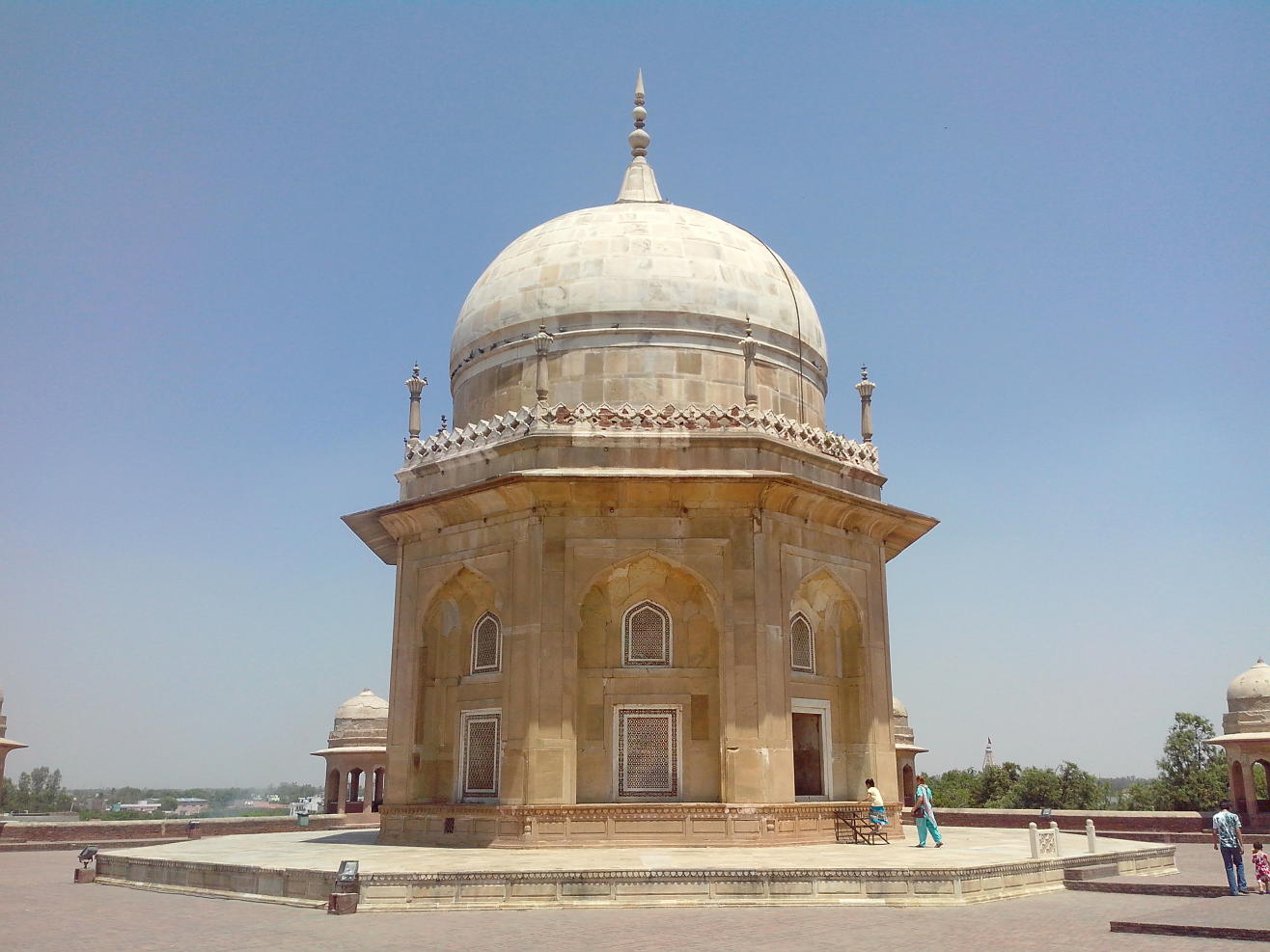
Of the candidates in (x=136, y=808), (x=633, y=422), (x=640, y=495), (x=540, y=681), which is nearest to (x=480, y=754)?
(x=540, y=681)

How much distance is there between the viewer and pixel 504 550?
20.6m

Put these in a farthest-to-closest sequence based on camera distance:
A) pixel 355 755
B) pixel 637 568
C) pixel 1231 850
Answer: pixel 355 755, pixel 637 568, pixel 1231 850

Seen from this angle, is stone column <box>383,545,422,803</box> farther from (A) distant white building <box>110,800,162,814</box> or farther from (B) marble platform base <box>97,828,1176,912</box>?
(A) distant white building <box>110,800,162,814</box>

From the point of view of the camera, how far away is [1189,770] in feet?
174

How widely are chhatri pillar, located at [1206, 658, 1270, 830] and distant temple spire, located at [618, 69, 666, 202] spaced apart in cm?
2324

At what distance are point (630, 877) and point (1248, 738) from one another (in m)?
28.4

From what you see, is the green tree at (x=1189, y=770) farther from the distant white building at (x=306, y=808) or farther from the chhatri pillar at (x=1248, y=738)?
the distant white building at (x=306, y=808)

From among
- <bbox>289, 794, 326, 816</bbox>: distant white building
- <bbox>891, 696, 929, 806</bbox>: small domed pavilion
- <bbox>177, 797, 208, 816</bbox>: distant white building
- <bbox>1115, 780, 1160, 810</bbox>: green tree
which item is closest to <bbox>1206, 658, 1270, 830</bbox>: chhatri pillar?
<bbox>891, 696, 929, 806</bbox>: small domed pavilion

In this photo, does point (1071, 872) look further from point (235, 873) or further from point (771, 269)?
point (771, 269)

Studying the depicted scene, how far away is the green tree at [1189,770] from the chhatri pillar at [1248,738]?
44.7 feet

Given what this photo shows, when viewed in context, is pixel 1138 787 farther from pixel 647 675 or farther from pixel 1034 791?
pixel 647 675

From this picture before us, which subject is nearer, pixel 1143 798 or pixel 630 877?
pixel 630 877

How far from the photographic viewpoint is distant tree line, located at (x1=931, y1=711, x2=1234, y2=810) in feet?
169

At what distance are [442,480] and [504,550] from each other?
2.34 meters
